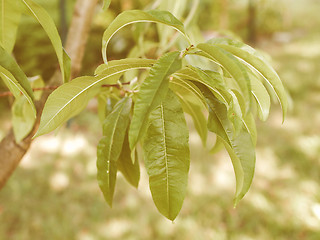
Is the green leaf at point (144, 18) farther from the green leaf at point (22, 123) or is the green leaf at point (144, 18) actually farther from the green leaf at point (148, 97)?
the green leaf at point (22, 123)

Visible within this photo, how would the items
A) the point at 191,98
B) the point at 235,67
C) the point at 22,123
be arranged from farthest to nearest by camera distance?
the point at 22,123
the point at 191,98
the point at 235,67

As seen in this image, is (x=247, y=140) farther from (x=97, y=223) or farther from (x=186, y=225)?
(x=97, y=223)

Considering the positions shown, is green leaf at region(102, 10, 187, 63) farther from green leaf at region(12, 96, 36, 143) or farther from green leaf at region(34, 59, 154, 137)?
green leaf at region(12, 96, 36, 143)

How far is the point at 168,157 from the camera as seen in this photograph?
469mm

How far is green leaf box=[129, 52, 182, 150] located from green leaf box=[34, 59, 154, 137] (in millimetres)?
89

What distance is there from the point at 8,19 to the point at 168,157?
0.35m

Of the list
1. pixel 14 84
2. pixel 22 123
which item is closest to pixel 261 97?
pixel 14 84

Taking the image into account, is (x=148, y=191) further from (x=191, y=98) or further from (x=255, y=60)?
(x=255, y=60)

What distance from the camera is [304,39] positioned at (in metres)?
5.13

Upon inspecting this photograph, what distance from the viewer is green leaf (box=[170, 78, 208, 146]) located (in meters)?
0.50

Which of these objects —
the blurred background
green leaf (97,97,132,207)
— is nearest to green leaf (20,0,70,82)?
green leaf (97,97,132,207)

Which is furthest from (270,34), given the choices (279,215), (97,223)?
(97,223)

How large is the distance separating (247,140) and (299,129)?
2.42 m

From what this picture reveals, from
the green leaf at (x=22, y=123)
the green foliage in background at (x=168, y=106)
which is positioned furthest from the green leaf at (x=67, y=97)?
the green leaf at (x=22, y=123)
